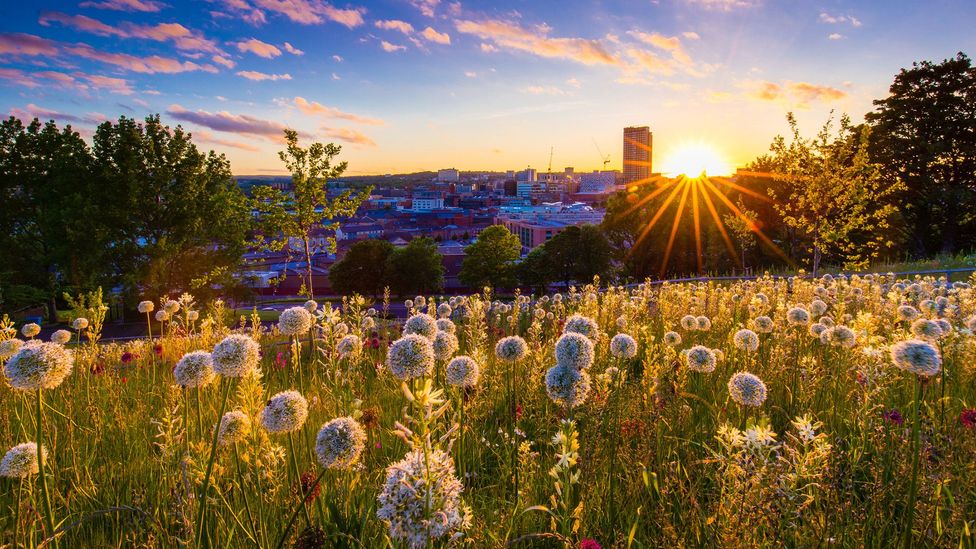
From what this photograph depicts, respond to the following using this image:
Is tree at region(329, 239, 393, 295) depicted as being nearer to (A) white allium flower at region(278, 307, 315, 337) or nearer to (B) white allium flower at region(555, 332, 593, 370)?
(A) white allium flower at region(278, 307, 315, 337)

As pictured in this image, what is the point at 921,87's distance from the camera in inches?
1282

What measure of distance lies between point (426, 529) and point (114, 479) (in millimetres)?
3584

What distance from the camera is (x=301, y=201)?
18219mm

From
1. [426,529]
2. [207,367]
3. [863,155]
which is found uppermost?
[863,155]

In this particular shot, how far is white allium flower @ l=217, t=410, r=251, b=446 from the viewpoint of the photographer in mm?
2391

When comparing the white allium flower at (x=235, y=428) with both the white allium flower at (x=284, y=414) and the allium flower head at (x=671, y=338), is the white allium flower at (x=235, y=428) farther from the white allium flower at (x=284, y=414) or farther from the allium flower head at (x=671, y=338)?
the allium flower head at (x=671, y=338)

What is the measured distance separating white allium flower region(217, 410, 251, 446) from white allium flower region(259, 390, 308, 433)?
0.14 metres

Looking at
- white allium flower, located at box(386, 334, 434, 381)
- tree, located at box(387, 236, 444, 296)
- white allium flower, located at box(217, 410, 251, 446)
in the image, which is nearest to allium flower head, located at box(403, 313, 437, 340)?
white allium flower, located at box(386, 334, 434, 381)

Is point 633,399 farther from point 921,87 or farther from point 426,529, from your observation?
point 921,87

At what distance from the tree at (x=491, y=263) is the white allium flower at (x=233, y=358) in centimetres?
5961

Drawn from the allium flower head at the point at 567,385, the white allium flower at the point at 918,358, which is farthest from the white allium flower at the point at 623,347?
the white allium flower at the point at 918,358

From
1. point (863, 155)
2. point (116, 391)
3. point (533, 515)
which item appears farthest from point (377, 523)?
point (863, 155)

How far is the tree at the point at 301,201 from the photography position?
59.4 feet

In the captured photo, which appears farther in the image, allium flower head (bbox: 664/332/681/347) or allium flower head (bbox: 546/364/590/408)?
allium flower head (bbox: 664/332/681/347)
